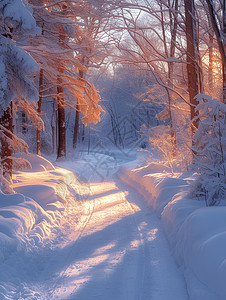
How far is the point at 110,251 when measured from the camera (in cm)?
583

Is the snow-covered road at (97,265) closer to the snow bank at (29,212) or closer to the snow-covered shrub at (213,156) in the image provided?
the snow bank at (29,212)

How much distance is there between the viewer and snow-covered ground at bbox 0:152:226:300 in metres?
4.13

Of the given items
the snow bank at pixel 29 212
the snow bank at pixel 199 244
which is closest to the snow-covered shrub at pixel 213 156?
the snow bank at pixel 199 244

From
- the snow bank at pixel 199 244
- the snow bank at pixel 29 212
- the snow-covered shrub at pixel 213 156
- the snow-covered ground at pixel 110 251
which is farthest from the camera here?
the snow-covered shrub at pixel 213 156

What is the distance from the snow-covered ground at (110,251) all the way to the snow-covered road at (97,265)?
0.05 feet

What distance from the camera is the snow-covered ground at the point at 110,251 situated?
4.13 m

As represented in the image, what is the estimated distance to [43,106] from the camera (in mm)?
34312

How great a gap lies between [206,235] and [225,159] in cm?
268

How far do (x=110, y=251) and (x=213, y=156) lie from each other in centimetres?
338

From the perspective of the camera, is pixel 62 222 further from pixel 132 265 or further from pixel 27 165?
pixel 132 265

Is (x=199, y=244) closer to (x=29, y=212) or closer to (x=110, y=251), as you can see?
(x=110, y=251)

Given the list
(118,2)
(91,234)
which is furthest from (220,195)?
(118,2)

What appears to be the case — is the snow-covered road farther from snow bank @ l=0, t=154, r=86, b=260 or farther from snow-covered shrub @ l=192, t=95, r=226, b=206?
snow-covered shrub @ l=192, t=95, r=226, b=206

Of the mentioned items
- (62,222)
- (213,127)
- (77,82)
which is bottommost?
(62,222)
